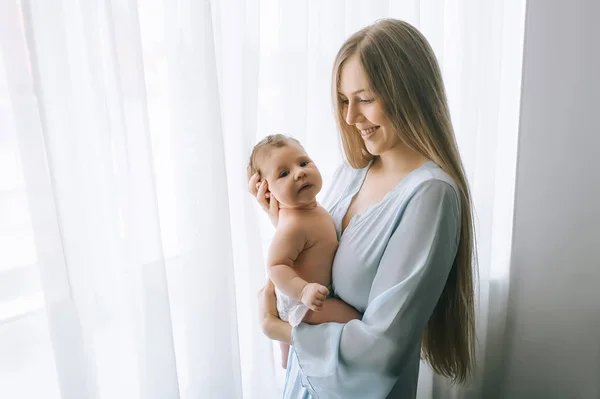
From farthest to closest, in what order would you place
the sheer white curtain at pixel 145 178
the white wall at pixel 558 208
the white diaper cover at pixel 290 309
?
the white wall at pixel 558 208, the white diaper cover at pixel 290 309, the sheer white curtain at pixel 145 178

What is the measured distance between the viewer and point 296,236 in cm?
96

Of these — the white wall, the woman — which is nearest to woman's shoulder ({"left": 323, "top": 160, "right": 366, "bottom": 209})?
the woman

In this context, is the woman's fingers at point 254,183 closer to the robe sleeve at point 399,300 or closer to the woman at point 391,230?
the woman at point 391,230

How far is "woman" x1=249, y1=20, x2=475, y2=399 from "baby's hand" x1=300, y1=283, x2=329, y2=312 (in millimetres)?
66

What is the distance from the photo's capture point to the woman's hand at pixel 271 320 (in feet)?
3.19

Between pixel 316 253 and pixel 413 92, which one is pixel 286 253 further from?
pixel 413 92

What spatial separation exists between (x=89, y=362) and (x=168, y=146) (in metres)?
0.43

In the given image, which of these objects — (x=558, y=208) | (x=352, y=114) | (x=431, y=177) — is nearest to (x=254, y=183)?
(x=352, y=114)

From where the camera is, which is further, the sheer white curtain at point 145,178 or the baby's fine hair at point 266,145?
the baby's fine hair at point 266,145

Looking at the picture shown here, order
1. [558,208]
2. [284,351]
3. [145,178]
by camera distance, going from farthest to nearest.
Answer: [558,208]
[284,351]
[145,178]

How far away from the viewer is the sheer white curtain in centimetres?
84

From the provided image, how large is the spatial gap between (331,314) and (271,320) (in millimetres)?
128

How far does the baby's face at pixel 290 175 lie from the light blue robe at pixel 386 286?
0.11m

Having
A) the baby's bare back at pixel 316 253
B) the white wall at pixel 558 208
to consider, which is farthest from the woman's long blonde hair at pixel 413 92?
the white wall at pixel 558 208
